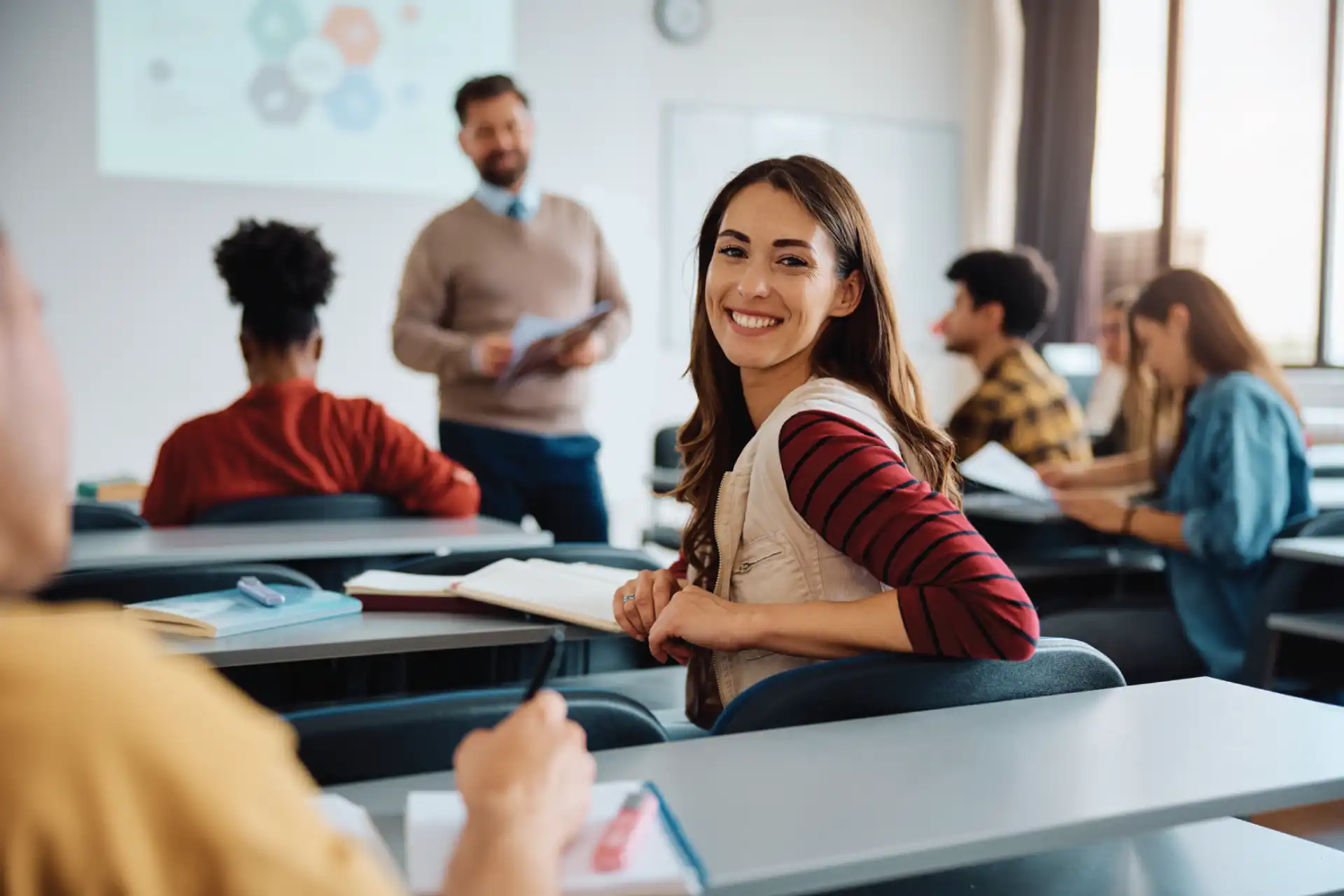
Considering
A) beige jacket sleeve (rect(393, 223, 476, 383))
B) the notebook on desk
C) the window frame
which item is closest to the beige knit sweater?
beige jacket sleeve (rect(393, 223, 476, 383))

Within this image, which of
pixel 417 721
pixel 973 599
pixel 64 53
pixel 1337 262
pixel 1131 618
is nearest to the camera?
pixel 417 721

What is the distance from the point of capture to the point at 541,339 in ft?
9.95

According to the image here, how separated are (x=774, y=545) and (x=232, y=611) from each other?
760mm

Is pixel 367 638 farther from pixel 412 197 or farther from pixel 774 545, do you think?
pixel 412 197

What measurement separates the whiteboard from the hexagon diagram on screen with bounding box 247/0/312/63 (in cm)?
199

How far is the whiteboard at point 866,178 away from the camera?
262 inches

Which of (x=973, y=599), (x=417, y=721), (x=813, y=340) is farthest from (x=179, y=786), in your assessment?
(x=813, y=340)

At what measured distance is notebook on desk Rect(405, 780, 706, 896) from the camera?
0.74m

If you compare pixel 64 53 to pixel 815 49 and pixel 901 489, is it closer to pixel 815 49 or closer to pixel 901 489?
pixel 815 49

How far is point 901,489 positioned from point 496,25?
17.1 feet

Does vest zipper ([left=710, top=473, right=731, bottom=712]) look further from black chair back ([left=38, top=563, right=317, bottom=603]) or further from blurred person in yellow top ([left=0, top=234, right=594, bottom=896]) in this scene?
blurred person in yellow top ([left=0, top=234, right=594, bottom=896])

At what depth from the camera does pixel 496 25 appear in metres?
5.94

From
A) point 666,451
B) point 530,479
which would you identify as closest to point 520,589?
point 530,479

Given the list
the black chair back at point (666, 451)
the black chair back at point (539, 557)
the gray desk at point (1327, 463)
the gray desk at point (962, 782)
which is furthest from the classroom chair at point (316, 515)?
the gray desk at point (1327, 463)
